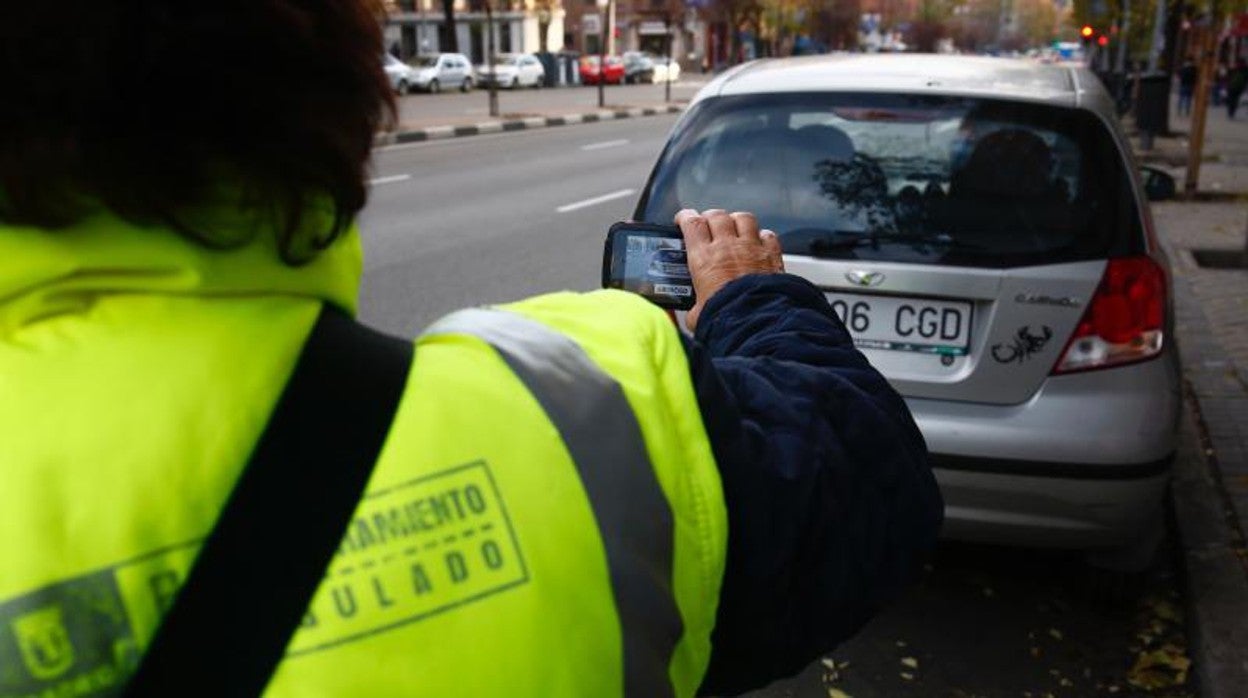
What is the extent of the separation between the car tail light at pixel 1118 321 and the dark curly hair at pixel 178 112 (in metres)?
2.76

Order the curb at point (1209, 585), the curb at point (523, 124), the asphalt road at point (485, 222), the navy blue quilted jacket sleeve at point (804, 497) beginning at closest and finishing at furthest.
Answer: the navy blue quilted jacket sleeve at point (804, 497)
the curb at point (1209, 585)
the asphalt road at point (485, 222)
the curb at point (523, 124)

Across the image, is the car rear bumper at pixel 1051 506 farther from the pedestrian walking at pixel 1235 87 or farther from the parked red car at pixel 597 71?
the parked red car at pixel 597 71

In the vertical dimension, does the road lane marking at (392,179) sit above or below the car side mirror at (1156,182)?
below

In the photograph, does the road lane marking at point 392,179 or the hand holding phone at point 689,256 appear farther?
the road lane marking at point 392,179

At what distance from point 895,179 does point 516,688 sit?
2944 mm

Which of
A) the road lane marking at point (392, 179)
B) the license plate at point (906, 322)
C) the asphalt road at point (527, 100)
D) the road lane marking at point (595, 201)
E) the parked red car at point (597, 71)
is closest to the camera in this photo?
the license plate at point (906, 322)

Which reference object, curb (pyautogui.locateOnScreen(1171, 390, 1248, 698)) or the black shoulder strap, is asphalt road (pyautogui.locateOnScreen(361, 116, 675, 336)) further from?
the black shoulder strap

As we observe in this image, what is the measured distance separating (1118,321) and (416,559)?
9.37 ft

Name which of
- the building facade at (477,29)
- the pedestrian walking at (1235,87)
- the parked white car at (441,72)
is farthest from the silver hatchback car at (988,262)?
the building facade at (477,29)

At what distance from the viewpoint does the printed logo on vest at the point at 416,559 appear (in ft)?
2.76

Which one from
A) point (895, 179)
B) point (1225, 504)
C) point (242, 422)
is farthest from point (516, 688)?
point (1225, 504)

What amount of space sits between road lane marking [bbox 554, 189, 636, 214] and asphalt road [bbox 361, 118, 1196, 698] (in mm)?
24

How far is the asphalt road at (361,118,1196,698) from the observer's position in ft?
10.9

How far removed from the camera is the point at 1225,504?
13.6ft
